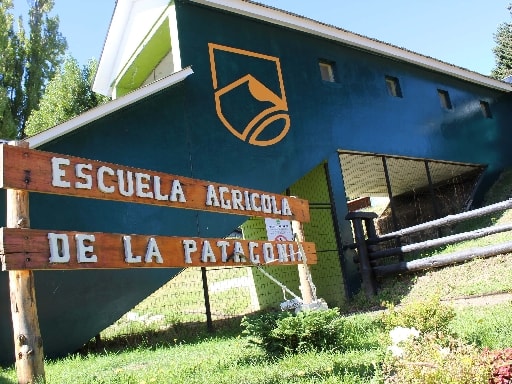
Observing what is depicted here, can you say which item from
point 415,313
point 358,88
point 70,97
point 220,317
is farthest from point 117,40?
point 415,313

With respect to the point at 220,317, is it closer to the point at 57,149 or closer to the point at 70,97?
the point at 57,149

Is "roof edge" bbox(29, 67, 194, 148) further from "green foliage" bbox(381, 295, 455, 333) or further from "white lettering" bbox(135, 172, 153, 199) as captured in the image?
"green foliage" bbox(381, 295, 455, 333)

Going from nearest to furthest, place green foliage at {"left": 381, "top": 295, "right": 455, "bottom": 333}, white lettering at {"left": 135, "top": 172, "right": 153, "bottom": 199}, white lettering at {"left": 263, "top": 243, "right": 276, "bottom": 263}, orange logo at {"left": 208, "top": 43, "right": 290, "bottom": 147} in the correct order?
white lettering at {"left": 135, "top": 172, "right": 153, "bottom": 199}, green foliage at {"left": 381, "top": 295, "right": 455, "bottom": 333}, white lettering at {"left": 263, "top": 243, "right": 276, "bottom": 263}, orange logo at {"left": 208, "top": 43, "right": 290, "bottom": 147}

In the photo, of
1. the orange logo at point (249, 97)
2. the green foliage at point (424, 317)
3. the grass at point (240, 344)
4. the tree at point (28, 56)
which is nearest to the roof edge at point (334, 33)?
the orange logo at point (249, 97)

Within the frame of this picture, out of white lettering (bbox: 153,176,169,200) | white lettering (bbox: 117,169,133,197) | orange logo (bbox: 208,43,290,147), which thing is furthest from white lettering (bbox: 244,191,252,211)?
orange logo (bbox: 208,43,290,147)

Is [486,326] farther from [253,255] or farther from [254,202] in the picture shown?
[254,202]

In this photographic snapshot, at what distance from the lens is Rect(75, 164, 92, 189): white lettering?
13.4 ft

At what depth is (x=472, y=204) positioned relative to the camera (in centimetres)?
1942

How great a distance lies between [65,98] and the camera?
23172 mm

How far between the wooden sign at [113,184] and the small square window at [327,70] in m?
9.21

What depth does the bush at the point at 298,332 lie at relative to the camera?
18.1 feet

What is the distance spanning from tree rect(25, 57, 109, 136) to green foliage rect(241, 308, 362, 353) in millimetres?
18753

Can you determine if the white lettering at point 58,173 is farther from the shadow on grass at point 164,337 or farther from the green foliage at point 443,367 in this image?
the shadow on grass at point 164,337

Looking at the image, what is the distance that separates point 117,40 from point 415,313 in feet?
39.8
